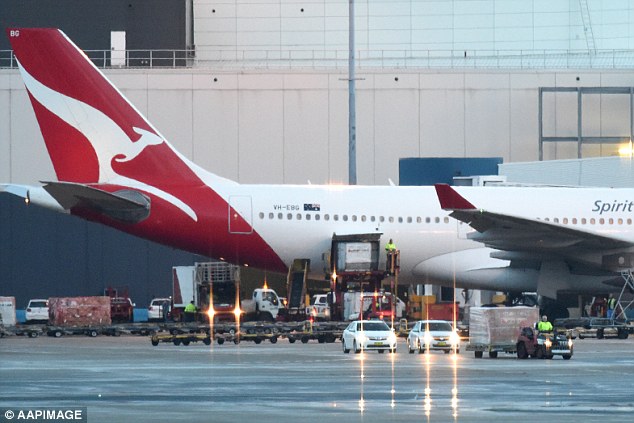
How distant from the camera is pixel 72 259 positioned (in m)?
75.2

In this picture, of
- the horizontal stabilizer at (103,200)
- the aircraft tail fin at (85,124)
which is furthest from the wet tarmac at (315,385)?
the aircraft tail fin at (85,124)

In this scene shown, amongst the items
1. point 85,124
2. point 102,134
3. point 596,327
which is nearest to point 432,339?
point 596,327

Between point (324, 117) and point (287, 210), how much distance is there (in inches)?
1038

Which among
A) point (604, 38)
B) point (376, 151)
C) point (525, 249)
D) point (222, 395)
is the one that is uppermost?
point (604, 38)

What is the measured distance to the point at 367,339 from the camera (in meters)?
42.4

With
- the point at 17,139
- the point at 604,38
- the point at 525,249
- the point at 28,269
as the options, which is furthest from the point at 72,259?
the point at 604,38

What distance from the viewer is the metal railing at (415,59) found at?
86.2m

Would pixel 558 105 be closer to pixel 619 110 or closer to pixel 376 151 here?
pixel 619 110

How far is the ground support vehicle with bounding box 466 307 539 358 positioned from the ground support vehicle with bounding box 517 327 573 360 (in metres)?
1.13

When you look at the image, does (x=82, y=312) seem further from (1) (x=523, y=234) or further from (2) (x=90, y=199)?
(1) (x=523, y=234)

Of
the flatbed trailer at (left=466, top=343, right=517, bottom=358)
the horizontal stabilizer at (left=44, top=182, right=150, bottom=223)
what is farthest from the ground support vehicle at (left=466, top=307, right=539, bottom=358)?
the horizontal stabilizer at (left=44, top=182, right=150, bottom=223)

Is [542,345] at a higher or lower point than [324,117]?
lower

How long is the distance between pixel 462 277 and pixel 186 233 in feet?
35.5

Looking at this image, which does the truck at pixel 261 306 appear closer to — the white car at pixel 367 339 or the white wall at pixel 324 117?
the white wall at pixel 324 117
